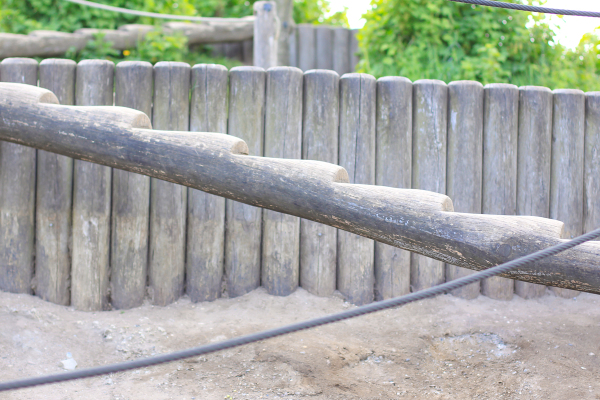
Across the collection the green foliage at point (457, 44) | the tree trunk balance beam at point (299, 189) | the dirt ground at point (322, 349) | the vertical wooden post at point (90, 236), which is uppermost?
the green foliage at point (457, 44)

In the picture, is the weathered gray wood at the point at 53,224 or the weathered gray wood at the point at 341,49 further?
the weathered gray wood at the point at 341,49

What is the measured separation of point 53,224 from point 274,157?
1.45m

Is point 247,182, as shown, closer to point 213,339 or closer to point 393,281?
point 213,339

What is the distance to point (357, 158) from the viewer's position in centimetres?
349

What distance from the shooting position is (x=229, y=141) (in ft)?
7.95

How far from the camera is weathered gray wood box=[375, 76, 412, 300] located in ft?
11.5

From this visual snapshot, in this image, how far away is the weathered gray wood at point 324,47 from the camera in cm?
793

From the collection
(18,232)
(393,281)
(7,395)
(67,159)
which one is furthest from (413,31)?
(7,395)

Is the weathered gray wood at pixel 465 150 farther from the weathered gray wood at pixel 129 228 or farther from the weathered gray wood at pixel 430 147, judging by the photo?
the weathered gray wood at pixel 129 228

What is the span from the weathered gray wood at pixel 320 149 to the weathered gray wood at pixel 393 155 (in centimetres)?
30

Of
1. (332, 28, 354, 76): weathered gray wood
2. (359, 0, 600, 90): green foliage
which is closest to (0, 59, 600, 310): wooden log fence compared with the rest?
(359, 0, 600, 90): green foliage

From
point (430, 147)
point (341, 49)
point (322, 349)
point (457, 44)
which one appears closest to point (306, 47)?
point (341, 49)

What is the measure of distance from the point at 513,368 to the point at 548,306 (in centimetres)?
89

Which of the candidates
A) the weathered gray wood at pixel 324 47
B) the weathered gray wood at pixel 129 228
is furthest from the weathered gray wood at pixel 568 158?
the weathered gray wood at pixel 324 47
